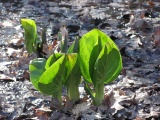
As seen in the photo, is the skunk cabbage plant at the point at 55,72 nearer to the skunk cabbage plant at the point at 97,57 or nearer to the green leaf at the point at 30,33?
the skunk cabbage plant at the point at 97,57

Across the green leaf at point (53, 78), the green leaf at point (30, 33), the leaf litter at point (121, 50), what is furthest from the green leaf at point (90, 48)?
the green leaf at point (30, 33)

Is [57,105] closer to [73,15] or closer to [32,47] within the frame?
[32,47]

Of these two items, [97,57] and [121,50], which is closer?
[97,57]

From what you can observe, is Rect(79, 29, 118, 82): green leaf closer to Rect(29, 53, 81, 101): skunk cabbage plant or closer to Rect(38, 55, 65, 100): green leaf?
Rect(29, 53, 81, 101): skunk cabbage plant

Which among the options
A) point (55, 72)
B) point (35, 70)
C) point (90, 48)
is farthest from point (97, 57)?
point (35, 70)

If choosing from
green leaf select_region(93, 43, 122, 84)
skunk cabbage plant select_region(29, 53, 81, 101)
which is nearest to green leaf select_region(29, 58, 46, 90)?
skunk cabbage plant select_region(29, 53, 81, 101)

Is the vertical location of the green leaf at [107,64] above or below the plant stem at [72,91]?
above

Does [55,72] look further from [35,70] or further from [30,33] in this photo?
[30,33]
